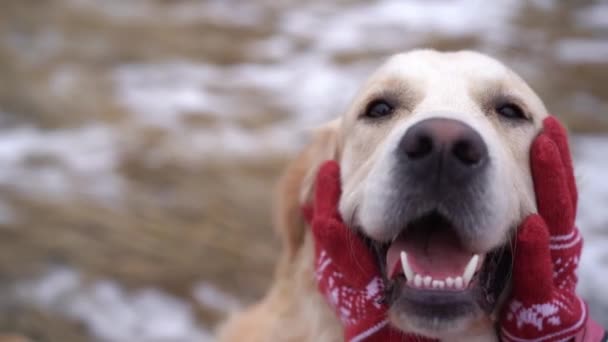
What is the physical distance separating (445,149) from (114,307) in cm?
254

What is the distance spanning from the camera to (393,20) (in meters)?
7.02

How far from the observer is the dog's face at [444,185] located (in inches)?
63.0

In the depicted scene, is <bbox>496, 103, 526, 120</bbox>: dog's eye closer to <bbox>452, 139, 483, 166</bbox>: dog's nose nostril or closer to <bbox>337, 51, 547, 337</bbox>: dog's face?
<bbox>337, 51, 547, 337</bbox>: dog's face

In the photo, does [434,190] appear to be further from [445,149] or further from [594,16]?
[594,16]

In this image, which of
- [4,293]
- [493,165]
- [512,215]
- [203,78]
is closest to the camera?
[493,165]

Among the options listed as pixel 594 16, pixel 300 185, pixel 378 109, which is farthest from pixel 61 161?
pixel 594 16

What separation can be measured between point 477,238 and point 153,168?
340cm

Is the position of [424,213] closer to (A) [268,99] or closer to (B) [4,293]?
(B) [4,293]

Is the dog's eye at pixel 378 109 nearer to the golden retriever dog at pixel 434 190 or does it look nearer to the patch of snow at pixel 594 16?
the golden retriever dog at pixel 434 190

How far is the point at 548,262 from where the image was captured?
5.54 ft

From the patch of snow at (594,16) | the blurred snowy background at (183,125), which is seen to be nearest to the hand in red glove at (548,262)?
the blurred snowy background at (183,125)

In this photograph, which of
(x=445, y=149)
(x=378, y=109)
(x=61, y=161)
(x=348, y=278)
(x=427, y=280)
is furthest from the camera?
(x=61, y=161)

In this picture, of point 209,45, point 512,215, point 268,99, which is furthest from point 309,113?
point 512,215

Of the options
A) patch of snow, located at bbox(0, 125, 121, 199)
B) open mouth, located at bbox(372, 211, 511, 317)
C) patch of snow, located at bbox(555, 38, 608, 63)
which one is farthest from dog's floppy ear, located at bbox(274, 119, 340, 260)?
patch of snow, located at bbox(555, 38, 608, 63)
